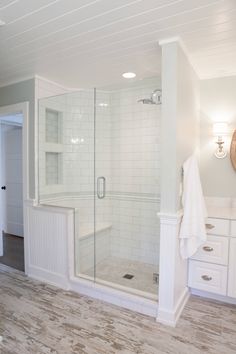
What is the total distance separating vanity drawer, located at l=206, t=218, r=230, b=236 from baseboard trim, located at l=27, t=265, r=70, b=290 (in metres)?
1.68

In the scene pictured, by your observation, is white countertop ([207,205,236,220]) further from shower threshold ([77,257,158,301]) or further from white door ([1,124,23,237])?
white door ([1,124,23,237])

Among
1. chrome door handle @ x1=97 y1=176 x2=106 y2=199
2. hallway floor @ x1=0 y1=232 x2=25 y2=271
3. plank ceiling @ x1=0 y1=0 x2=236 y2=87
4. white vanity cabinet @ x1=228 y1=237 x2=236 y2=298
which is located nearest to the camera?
plank ceiling @ x1=0 y1=0 x2=236 y2=87

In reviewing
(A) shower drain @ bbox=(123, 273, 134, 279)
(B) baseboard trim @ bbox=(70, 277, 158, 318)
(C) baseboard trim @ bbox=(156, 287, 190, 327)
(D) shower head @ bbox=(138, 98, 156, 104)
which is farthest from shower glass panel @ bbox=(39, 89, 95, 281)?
(C) baseboard trim @ bbox=(156, 287, 190, 327)

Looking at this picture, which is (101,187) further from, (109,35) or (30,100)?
(109,35)

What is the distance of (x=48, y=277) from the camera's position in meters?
2.81

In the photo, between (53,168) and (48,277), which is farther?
(53,168)

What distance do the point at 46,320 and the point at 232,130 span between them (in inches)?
109

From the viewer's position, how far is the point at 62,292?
8.55 feet

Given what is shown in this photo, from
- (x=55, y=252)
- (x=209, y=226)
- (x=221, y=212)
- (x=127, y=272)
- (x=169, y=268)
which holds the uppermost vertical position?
(x=221, y=212)

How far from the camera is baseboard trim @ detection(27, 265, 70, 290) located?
2.69 meters

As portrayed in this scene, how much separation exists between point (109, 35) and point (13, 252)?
347cm

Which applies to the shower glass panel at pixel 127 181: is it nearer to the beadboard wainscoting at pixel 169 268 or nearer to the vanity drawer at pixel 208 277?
the vanity drawer at pixel 208 277

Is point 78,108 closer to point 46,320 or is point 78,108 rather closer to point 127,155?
point 127,155

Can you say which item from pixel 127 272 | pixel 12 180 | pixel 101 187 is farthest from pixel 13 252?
pixel 127 272
